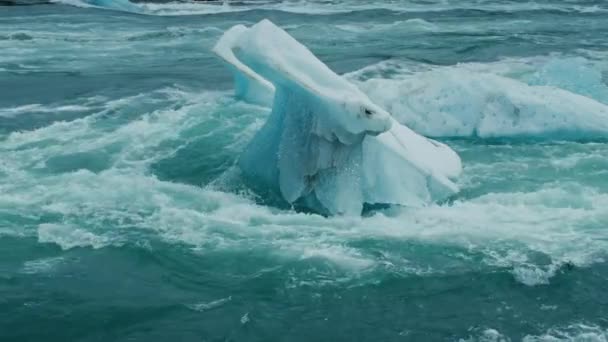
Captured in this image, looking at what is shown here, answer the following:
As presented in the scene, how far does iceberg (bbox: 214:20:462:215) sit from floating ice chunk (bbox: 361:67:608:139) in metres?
2.88

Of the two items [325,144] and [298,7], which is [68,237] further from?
[298,7]

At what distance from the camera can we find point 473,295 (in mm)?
7457

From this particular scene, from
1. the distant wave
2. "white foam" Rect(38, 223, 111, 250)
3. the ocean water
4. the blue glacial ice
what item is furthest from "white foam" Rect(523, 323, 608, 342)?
the distant wave

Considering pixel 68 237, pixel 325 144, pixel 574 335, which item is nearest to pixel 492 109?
pixel 325 144

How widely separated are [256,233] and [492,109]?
5474 millimetres

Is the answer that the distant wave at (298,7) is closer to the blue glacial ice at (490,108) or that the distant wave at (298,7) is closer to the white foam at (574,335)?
the blue glacial ice at (490,108)

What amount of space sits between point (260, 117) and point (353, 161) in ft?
15.6

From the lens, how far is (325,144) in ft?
30.4

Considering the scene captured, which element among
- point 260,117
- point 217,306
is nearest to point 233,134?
point 260,117

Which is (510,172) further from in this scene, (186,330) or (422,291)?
(186,330)

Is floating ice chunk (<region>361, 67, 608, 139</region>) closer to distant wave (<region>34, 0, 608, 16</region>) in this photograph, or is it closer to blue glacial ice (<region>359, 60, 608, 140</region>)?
blue glacial ice (<region>359, 60, 608, 140</region>)

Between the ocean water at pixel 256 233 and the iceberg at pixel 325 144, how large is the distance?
0.27 m

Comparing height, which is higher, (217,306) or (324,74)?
(324,74)

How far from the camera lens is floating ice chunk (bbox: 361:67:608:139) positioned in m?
12.5
